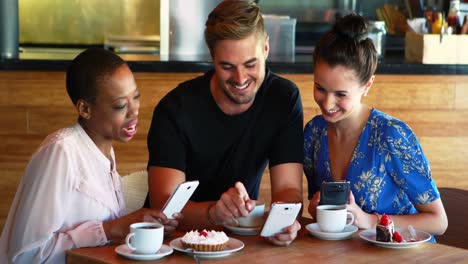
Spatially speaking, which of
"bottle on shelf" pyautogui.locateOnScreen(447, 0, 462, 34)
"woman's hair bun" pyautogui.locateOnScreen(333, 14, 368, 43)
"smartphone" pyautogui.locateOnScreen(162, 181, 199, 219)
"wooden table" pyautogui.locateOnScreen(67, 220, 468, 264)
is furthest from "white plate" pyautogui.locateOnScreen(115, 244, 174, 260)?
"bottle on shelf" pyautogui.locateOnScreen(447, 0, 462, 34)

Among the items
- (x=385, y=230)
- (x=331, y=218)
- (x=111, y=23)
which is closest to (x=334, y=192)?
(x=331, y=218)

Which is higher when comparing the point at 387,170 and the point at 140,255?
the point at 387,170

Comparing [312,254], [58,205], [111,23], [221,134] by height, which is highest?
[111,23]

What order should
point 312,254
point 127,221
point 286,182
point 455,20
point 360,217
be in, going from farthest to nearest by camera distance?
point 455,20, point 286,182, point 360,217, point 127,221, point 312,254

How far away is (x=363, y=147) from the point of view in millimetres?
2832

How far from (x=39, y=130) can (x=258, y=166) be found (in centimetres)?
170

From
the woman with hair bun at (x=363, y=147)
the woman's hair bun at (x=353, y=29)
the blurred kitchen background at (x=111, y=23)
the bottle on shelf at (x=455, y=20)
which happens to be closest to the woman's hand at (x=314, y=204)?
the woman with hair bun at (x=363, y=147)

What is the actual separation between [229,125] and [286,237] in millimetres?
598

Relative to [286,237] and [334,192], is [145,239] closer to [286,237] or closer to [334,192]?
[286,237]

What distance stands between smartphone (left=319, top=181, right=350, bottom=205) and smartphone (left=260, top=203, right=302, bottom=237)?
13 cm

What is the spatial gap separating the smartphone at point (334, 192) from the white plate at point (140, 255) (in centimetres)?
48

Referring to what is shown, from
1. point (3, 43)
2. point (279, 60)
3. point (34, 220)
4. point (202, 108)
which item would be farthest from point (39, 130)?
point (34, 220)

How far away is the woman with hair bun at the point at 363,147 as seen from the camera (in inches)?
107

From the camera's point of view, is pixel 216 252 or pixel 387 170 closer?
pixel 216 252
